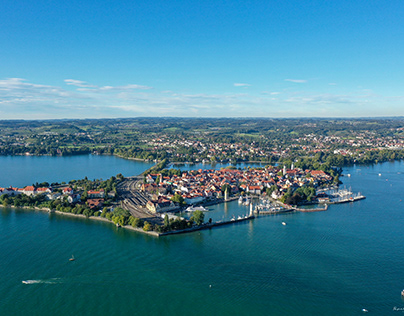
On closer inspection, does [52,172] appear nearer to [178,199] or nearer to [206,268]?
[178,199]

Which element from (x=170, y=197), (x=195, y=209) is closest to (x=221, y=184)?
(x=170, y=197)

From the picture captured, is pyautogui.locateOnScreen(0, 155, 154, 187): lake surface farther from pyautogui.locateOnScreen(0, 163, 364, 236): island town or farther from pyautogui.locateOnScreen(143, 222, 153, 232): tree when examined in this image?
pyautogui.locateOnScreen(143, 222, 153, 232): tree

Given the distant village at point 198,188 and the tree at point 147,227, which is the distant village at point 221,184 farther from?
the tree at point 147,227

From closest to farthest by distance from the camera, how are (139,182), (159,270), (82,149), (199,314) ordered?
(199,314) < (159,270) < (139,182) < (82,149)

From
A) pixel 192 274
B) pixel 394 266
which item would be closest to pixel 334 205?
pixel 394 266

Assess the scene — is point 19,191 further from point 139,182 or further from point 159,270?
point 159,270

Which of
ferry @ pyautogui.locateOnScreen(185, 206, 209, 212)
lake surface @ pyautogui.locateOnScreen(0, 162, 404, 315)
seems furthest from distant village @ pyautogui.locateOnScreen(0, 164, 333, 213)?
lake surface @ pyautogui.locateOnScreen(0, 162, 404, 315)
